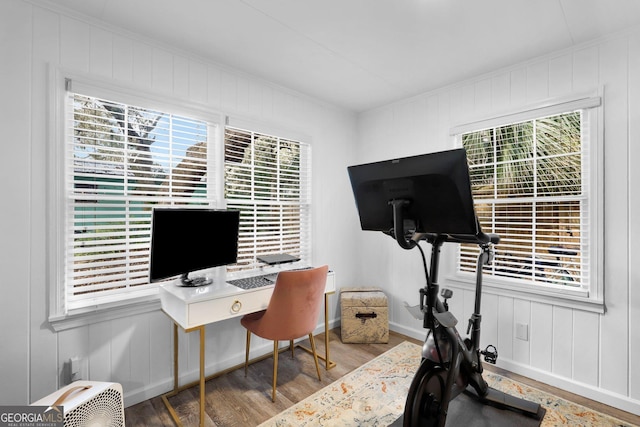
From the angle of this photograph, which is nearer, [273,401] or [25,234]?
[25,234]

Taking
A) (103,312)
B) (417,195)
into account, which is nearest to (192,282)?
(103,312)

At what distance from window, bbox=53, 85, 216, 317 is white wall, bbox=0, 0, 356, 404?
138mm

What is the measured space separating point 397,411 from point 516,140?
7.58 ft

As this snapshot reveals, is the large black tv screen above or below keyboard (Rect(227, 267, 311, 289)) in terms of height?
above

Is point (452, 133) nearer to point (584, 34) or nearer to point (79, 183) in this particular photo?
point (584, 34)

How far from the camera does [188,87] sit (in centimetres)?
242

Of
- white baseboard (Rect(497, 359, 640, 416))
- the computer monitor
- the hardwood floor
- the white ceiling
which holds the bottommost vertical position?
the hardwood floor

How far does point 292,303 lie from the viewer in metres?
2.20

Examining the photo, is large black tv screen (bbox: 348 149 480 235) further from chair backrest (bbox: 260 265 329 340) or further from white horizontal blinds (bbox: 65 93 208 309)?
white horizontal blinds (bbox: 65 93 208 309)

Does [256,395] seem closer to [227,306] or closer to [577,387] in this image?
[227,306]

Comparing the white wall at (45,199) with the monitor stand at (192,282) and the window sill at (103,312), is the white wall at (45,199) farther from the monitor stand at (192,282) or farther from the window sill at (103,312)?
the monitor stand at (192,282)

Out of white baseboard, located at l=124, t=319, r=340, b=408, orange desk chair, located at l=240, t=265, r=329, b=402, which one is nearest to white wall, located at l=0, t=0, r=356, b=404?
white baseboard, located at l=124, t=319, r=340, b=408

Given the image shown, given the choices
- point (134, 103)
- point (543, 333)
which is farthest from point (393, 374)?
point (134, 103)

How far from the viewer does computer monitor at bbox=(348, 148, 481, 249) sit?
1.30 metres
